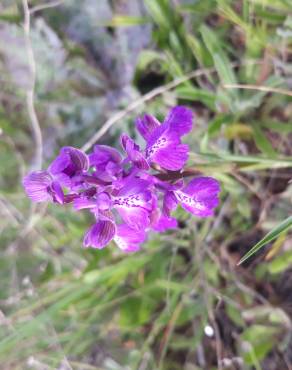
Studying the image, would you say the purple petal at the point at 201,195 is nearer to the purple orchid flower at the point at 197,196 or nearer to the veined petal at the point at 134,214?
the purple orchid flower at the point at 197,196

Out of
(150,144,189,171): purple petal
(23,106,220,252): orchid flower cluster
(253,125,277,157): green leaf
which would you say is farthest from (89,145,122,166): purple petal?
(253,125,277,157): green leaf

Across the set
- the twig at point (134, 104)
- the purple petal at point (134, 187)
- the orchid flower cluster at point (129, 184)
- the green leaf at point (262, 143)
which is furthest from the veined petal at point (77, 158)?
the green leaf at point (262, 143)

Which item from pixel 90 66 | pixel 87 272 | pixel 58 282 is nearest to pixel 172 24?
pixel 90 66

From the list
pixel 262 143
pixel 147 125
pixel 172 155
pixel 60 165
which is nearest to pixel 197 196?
pixel 172 155

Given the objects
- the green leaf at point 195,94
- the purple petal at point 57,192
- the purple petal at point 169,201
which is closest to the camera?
the purple petal at point 57,192

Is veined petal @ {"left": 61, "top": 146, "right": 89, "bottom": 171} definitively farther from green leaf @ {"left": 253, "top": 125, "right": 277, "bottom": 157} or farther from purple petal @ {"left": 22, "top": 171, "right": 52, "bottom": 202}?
green leaf @ {"left": 253, "top": 125, "right": 277, "bottom": 157}
